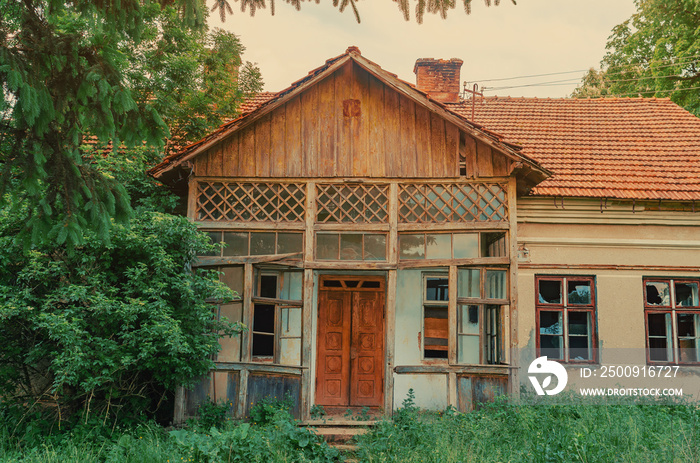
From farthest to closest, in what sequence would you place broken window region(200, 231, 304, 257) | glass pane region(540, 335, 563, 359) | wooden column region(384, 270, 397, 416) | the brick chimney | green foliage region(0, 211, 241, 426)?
the brick chimney → glass pane region(540, 335, 563, 359) → broken window region(200, 231, 304, 257) → wooden column region(384, 270, 397, 416) → green foliage region(0, 211, 241, 426)

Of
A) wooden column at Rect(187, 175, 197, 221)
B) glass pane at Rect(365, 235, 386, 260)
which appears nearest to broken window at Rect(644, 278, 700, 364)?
glass pane at Rect(365, 235, 386, 260)

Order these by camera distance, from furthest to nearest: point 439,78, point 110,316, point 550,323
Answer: point 439,78 → point 550,323 → point 110,316

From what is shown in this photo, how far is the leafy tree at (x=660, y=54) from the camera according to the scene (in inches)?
746

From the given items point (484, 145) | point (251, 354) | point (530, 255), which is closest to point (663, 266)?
point (530, 255)

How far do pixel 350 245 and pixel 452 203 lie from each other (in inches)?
74.6

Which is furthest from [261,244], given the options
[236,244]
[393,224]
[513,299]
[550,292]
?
[550,292]

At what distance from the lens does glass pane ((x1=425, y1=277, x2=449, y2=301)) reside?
10789mm

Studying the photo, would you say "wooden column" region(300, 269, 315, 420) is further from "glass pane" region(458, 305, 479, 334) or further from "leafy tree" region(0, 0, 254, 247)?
"leafy tree" region(0, 0, 254, 247)

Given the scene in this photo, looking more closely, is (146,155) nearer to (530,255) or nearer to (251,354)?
(251,354)

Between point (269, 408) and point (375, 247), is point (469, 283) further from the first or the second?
point (269, 408)

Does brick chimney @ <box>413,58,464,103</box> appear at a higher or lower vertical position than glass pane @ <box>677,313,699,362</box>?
higher

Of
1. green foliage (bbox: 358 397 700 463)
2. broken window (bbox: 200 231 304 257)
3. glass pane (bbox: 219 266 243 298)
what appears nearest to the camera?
green foliage (bbox: 358 397 700 463)

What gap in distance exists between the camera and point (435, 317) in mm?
10656

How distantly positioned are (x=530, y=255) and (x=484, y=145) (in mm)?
2477
